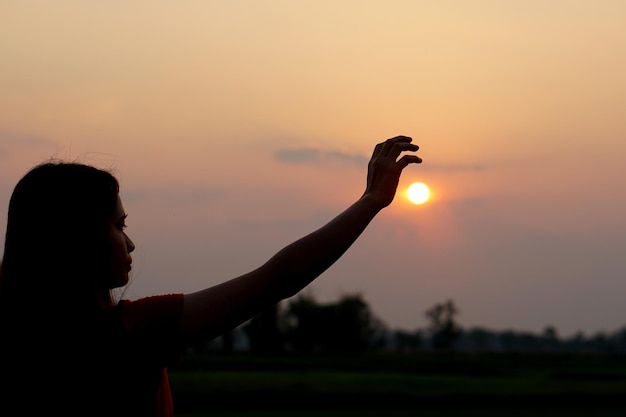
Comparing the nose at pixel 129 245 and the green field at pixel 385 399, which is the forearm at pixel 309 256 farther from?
the green field at pixel 385 399

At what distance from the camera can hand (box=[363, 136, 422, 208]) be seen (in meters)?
2.56

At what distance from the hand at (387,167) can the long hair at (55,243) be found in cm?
68

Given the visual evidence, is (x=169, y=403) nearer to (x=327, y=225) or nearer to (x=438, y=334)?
(x=327, y=225)

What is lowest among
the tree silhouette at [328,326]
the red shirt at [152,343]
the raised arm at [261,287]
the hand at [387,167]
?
the red shirt at [152,343]

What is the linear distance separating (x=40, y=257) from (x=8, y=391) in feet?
1.01

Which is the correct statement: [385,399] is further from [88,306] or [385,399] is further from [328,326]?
[328,326]

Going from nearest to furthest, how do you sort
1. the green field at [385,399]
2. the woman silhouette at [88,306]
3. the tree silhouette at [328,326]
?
the woman silhouette at [88,306], the green field at [385,399], the tree silhouette at [328,326]

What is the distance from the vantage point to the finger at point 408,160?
8.52 ft

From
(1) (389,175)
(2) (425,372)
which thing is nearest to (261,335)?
(2) (425,372)

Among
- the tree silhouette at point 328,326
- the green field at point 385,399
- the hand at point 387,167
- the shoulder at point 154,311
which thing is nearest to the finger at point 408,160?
the hand at point 387,167

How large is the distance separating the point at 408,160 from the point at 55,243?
899 millimetres

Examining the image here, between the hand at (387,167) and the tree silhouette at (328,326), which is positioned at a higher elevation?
the tree silhouette at (328,326)

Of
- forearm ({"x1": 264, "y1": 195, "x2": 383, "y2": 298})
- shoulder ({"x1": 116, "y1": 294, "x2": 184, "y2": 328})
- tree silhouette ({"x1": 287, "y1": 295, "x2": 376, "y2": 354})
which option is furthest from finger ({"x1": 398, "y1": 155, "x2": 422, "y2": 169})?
tree silhouette ({"x1": 287, "y1": 295, "x2": 376, "y2": 354})

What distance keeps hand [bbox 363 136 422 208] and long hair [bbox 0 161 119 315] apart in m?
0.68
